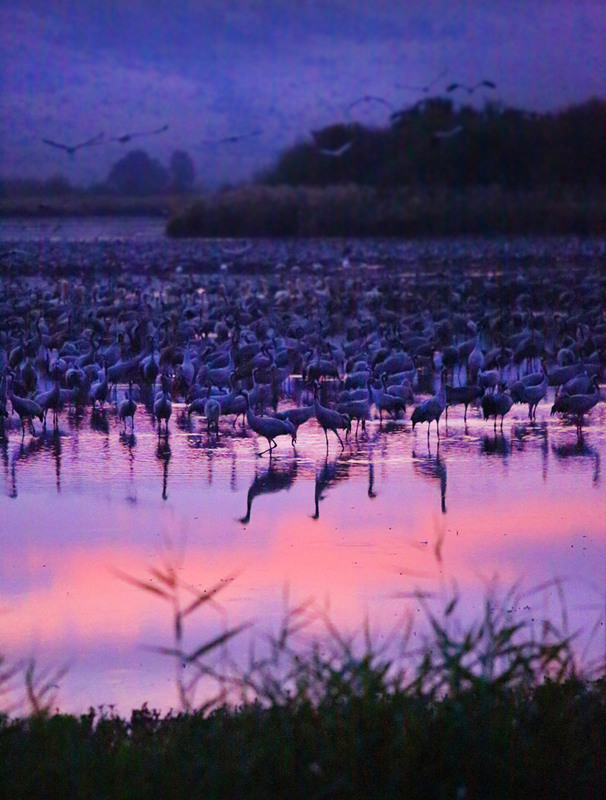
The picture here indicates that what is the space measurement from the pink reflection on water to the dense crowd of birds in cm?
55

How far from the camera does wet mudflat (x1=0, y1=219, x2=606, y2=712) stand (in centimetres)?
579

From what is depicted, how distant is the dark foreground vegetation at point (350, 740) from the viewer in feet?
13.6

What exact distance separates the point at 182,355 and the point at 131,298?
7326 mm

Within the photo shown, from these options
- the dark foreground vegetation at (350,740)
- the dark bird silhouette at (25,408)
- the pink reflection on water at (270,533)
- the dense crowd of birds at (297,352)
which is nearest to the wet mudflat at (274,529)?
the pink reflection on water at (270,533)

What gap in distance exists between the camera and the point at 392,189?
162 feet

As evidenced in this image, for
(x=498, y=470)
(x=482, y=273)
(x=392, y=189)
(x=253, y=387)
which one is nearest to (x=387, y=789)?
(x=498, y=470)

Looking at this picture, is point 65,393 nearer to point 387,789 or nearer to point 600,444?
point 600,444

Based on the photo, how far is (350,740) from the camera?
4.30 metres

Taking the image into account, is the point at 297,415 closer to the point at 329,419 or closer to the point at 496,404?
the point at 329,419

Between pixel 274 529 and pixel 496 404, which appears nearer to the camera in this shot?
pixel 274 529

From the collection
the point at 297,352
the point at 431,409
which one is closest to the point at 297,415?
the point at 431,409

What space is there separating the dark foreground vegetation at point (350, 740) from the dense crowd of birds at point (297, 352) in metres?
5.18

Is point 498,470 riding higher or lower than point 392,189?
lower

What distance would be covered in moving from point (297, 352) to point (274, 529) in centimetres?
638
